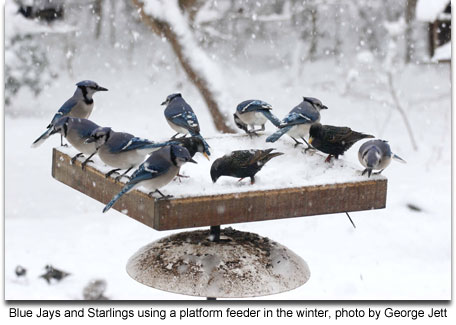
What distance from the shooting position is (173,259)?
410cm

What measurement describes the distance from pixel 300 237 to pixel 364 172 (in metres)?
4.59

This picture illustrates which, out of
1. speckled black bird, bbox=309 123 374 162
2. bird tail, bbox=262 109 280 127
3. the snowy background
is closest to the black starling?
the snowy background

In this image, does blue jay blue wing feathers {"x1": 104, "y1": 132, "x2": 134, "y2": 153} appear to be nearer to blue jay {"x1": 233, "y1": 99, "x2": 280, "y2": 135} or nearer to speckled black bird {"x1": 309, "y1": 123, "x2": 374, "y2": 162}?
speckled black bird {"x1": 309, "y1": 123, "x2": 374, "y2": 162}

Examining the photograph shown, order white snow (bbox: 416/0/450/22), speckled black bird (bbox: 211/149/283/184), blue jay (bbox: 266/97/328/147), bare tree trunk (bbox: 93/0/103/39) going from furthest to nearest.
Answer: bare tree trunk (bbox: 93/0/103/39) < white snow (bbox: 416/0/450/22) < blue jay (bbox: 266/97/328/147) < speckled black bird (bbox: 211/149/283/184)

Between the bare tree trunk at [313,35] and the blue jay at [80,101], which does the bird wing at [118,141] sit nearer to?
the blue jay at [80,101]

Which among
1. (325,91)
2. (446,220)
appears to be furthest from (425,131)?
(446,220)

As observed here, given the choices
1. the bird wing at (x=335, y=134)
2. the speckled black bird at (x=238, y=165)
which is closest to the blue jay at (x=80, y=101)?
the speckled black bird at (x=238, y=165)

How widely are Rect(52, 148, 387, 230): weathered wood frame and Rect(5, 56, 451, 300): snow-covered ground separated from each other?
0.26 metres

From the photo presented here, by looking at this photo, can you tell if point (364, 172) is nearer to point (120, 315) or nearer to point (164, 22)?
point (120, 315)

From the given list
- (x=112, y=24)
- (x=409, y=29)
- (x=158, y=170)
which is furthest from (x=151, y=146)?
(x=112, y=24)

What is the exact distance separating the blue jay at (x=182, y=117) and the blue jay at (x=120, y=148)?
1.82 ft

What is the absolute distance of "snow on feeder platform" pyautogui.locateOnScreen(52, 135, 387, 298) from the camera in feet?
12.1

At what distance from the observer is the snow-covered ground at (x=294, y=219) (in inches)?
295

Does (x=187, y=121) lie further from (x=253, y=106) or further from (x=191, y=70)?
(x=191, y=70)
